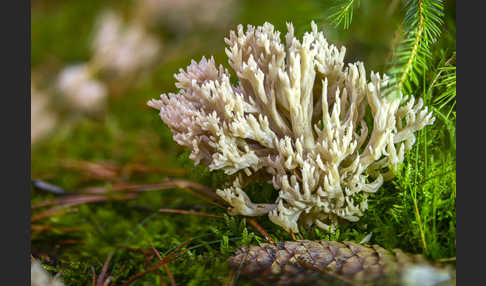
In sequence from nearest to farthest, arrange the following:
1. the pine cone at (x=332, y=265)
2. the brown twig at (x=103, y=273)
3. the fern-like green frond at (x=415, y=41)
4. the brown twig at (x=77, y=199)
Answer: the pine cone at (x=332, y=265) → the fern-like green frond at (x=415, y=41) → the brown twig at (x=103, y=273) → the brown twig at (x=77, y=199)

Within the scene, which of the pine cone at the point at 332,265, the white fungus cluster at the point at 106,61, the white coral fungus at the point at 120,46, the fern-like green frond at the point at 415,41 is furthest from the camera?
the white coral fungus at the point at 120,46

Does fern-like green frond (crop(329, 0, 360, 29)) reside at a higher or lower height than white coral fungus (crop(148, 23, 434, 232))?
higher

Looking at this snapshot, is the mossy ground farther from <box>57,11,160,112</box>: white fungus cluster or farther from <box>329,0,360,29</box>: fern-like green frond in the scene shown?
<box>57,11,160,112</box>: white fungus cluster

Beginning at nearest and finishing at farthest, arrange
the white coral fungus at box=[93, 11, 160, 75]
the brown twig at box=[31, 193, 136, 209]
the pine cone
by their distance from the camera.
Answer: the pine cone → the brown twig at box=[31, 193, 136, 209] → the white coral fungus at box=[93, 11, 160, 75]

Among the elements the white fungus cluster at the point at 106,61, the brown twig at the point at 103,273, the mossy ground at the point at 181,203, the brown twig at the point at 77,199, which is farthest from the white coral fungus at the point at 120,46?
the brown twig at the point at 103,273

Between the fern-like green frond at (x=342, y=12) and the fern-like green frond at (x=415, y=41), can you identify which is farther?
the fern-like green frond at (x=342, y=12)

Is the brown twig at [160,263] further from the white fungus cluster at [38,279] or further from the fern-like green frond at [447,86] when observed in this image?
the fern-like green frond at [447,86]

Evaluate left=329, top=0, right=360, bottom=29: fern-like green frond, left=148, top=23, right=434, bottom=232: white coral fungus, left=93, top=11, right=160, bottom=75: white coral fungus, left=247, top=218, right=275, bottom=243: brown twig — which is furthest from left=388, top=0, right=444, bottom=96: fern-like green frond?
left=93, top=11, right=160, bottom=75: white coral fungus
